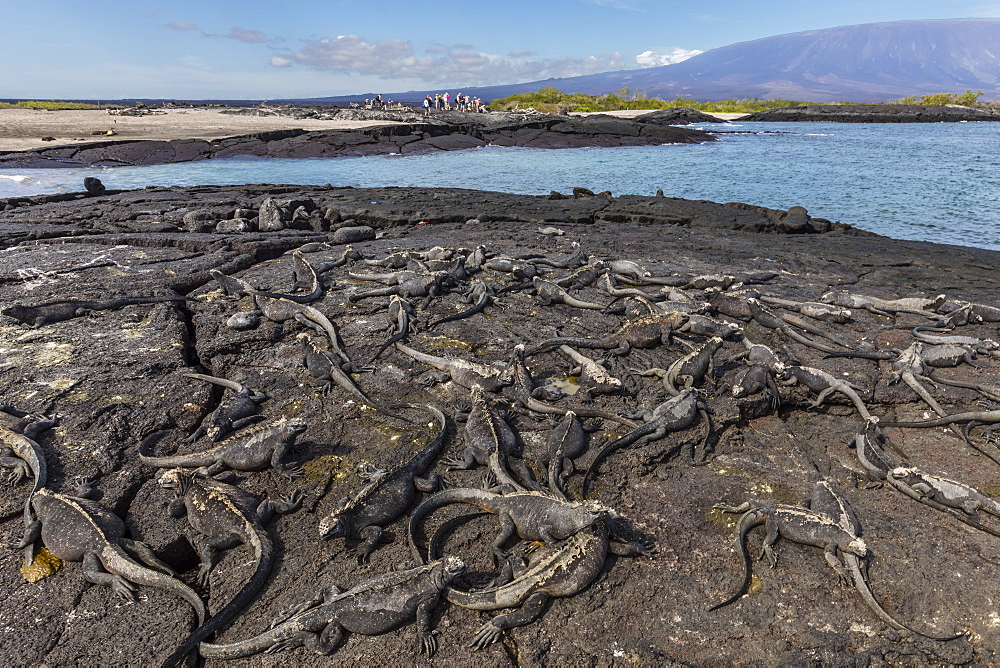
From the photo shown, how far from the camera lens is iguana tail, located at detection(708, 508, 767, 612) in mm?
3025

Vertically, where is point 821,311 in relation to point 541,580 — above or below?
above

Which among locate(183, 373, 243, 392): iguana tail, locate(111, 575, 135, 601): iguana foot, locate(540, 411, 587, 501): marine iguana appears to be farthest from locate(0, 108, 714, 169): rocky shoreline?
locate(540, 411, 587, 501): marine iguana

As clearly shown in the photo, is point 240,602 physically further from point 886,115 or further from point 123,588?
point 886,115

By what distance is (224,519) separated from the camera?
3.44 m

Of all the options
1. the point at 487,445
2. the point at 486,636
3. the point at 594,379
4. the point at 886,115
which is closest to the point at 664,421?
the point at 594,379

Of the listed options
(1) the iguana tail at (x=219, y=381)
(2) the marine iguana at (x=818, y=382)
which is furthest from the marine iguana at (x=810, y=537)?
(1) the iguana tail at (x=219, y=381)

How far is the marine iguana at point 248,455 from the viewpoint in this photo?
404 cm

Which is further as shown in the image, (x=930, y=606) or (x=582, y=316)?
(x=582, y=316)

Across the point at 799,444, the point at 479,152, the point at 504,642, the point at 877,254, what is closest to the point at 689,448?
the point at 799,444

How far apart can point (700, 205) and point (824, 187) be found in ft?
38.0

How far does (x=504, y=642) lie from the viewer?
2.80 metres

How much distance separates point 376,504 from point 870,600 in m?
3.01

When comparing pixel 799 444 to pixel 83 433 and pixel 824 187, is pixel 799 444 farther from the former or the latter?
pixel 824 187

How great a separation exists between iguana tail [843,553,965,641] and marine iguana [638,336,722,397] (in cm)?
209
